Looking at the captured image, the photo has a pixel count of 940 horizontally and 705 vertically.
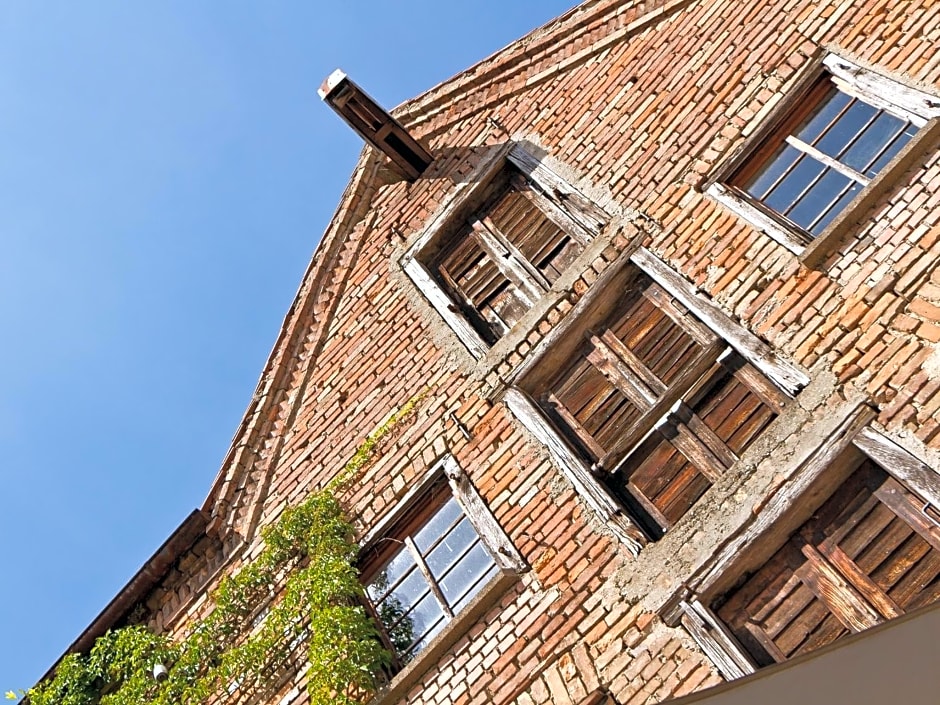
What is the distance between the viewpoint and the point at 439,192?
9617mm

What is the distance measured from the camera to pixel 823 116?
712 cm

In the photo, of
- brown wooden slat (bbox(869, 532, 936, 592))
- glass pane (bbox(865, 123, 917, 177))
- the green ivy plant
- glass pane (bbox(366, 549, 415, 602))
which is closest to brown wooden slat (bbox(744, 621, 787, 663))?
brown wooden slat (bbox(869, 532, 936, 592))

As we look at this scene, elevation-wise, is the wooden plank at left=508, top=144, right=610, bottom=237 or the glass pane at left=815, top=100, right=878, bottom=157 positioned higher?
the wooden plank at left=508, top=144, right=610, bottom=237

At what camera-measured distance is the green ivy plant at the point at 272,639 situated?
22.2 ft

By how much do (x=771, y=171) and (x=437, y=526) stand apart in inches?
145

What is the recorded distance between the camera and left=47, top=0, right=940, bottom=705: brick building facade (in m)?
5.52

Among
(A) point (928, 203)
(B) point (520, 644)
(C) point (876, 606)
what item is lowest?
(C) point (876, 606)

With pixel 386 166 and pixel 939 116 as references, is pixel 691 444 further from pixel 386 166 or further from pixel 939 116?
pixel 386 166

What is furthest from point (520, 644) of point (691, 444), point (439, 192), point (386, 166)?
point (386, 166)

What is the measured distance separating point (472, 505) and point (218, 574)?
261 cm

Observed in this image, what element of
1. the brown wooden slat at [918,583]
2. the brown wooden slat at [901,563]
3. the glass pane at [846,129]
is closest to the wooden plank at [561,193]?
the glass pane at [846,129]

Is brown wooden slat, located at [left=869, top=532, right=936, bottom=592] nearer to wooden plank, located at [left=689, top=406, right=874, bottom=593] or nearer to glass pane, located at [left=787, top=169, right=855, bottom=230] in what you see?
wooden plank, located at [left=689, top=406, right=874, bottom=593]

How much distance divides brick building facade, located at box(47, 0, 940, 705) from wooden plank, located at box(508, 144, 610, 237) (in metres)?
0.03

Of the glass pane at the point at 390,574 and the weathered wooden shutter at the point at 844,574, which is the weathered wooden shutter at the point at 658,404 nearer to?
the weathered wooden shutter at the point at 844,574
